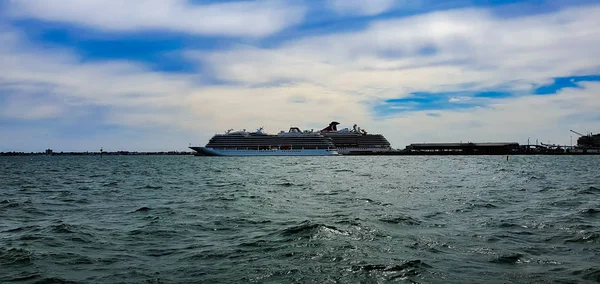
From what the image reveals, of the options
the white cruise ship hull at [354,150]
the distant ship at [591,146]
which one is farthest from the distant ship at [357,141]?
the distant ship at [591,146]

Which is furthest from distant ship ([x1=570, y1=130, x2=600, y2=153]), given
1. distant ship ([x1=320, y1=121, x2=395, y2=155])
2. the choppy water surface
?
the choppy water surface

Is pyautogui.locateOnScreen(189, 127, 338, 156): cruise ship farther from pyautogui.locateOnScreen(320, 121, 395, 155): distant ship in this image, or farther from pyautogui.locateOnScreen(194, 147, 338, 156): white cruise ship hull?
pyautogui.locateOnScreen(320, 121, 395, 155): distant ship

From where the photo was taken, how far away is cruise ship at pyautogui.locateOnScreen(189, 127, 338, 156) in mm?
139625

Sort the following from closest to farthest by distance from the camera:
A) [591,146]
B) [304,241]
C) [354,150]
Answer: [304,241], [354,150], [591,146]

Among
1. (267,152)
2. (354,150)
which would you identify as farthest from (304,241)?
(354,150)

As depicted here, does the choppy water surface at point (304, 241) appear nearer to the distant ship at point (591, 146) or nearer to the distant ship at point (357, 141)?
the distant ship at point (357, 141)

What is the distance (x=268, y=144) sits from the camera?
142 m

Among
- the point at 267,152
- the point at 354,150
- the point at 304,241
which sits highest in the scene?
the point at 354,150

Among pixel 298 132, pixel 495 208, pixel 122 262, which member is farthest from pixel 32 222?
pixel 298 132

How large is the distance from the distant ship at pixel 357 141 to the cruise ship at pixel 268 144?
11928mm

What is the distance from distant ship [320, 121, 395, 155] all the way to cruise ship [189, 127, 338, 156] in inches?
470

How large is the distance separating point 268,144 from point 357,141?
36910mm

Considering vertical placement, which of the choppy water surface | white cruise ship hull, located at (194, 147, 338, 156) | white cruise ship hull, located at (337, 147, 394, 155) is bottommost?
the choppy water surface

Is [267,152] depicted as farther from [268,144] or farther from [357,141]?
[357,141]
